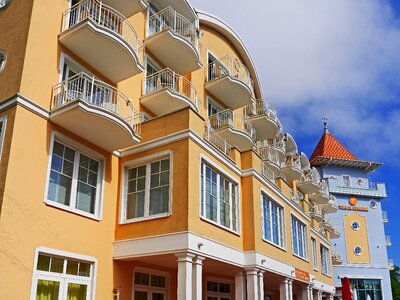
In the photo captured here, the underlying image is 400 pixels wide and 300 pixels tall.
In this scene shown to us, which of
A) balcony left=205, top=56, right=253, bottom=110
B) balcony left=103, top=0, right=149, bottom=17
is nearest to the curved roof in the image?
balcony left=205, top=56, right=253, bottom=110

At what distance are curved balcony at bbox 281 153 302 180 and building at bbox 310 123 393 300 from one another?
833 inches

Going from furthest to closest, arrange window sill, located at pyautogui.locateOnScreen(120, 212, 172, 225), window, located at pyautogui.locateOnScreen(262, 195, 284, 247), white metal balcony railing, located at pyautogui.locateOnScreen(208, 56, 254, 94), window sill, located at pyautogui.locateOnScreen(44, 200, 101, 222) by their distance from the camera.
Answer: white metal balcony railing, located at pyautogui.locateOnScreen(208, 56, 254, 94), window, located at pyautogui.locateOnScreen(262, 195, 284, 247), window sill, located at pyautogui.locateOnScreen(120, 212, 172, 225), window sill, located at pyautogui.locateOnScreen(44, 200, 101, 222)

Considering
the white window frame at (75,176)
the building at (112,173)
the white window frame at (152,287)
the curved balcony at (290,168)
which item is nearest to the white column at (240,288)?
the building at (112,173)

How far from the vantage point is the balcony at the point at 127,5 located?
1519cm

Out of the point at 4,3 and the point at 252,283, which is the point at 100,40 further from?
the point at 252,283

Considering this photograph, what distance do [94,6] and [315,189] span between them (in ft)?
75.6

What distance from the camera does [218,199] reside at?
→ 1495cm

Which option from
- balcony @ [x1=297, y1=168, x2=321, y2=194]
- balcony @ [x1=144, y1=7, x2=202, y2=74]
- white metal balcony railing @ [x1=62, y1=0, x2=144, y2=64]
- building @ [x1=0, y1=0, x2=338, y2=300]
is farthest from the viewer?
balcony @ [x1=297, y1=168, x2=321, y2=194]

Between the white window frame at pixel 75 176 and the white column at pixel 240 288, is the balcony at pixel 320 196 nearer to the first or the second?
the white column at pixel 240 288

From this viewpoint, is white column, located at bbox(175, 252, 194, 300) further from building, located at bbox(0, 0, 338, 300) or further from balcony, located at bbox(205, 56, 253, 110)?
balcony, located at bbox(205, 56, 253, 110)

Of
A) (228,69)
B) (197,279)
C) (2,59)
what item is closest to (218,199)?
(197,279)

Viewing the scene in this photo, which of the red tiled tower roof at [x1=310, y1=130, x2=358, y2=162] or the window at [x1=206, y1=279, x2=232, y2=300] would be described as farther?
the red tiled tower roof at [x1=310, y1=130, x2=358, y2=162]

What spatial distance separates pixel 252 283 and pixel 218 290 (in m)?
4.13

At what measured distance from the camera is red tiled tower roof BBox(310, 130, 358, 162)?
168ft
